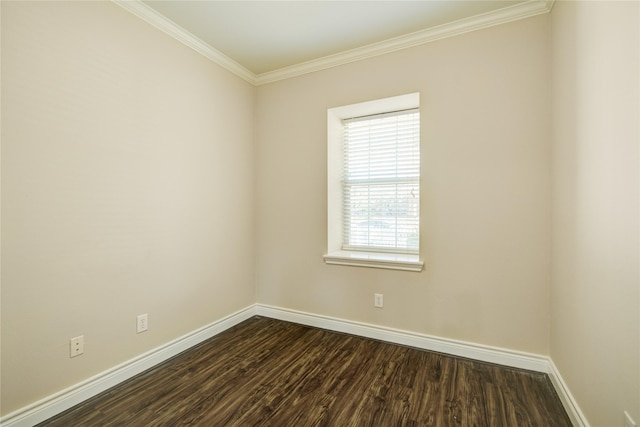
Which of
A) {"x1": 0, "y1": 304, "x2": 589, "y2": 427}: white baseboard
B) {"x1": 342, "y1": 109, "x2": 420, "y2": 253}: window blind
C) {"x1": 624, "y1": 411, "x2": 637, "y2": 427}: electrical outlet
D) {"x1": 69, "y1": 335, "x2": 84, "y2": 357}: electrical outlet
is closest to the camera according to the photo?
{"x1": 624, "y1": 411, "x2": 637, "y2": 427}: electrical outlet

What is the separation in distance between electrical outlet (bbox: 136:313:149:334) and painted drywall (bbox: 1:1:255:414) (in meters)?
0.04

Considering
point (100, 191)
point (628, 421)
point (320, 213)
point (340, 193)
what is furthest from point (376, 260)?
point (100, 191)

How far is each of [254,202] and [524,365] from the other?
2.77 metres

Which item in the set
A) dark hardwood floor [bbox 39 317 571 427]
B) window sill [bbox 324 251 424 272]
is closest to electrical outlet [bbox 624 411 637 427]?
dark hardwood floor [bbox 39 317 571 427]

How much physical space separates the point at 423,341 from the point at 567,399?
3.10ft

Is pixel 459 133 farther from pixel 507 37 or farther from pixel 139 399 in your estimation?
pixel 139 399

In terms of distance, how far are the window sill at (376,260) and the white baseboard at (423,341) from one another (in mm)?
555

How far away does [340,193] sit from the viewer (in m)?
3.06

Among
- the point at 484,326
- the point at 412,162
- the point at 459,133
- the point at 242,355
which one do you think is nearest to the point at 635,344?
the point at 484,326

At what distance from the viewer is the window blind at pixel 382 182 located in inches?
107

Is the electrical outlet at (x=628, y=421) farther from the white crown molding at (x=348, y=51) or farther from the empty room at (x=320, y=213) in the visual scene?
the white crown molding at (x=348, y=51)

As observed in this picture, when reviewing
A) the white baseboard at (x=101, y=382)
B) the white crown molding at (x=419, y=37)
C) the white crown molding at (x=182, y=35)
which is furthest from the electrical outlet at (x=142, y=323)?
the white crown molding at (x=419, y=37)

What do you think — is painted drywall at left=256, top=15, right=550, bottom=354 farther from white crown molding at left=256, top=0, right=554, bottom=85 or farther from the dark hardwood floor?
the dark hardwood floor

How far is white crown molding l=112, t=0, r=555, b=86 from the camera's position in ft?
6.70
